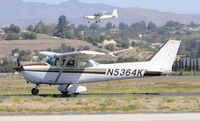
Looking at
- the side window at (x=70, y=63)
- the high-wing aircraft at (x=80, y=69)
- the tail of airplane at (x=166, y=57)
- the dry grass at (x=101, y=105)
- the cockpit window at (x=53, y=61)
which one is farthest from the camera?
the tail of airplane at (x=166, y=57)

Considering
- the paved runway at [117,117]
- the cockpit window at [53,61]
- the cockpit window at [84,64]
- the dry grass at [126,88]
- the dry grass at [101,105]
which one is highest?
the cockpit window at [53,61]

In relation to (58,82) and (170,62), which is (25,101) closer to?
(58,82)

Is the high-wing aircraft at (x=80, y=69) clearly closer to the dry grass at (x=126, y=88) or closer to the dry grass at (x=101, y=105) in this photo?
the dry grass at (x=126, y=88)

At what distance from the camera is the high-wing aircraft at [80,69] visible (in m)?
27.2

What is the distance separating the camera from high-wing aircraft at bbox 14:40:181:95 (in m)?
27.2

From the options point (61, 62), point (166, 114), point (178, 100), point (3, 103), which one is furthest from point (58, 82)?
point (166, 114)

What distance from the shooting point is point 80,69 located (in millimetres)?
27781

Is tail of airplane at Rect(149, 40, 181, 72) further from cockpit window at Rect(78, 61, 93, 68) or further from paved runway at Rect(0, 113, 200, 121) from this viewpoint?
paved runway at Rect(0, 113, 200, 121)

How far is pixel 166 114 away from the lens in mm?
18734

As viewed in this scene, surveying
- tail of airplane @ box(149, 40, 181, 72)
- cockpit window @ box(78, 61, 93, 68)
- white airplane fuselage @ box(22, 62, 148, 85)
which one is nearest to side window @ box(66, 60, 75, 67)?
white airplane fuselage @ box(22, 62, 148, 85)

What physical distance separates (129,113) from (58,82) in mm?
9219

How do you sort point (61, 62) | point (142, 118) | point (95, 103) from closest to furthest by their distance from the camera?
point (142, 118), point (95, 103), point (61, 62)

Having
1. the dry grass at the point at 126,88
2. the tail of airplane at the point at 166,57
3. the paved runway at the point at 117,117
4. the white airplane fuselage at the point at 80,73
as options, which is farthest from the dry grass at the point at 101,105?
the dry grass at the point at 126,88

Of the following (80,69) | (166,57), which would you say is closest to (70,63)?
(80,69)
